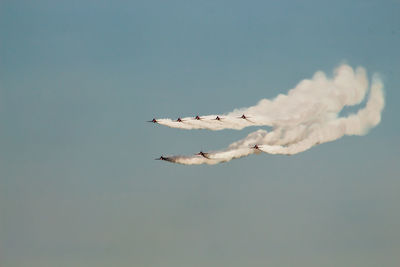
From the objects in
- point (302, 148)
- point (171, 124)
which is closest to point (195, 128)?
point (171, 124)

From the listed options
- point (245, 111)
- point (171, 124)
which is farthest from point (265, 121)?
point (171, 124)

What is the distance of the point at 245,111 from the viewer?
7244 inches

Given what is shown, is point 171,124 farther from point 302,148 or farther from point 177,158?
point 302,148

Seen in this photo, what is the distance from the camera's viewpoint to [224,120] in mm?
183625

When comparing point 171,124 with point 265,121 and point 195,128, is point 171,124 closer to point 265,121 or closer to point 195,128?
point 195,128

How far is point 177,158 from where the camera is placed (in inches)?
7298

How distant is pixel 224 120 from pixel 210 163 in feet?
24.3

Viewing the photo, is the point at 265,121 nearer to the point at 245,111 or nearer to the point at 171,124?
the point at 245,111

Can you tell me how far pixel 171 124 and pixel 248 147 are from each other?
13.0 m

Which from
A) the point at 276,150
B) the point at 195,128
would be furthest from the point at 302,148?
the point at 195,128

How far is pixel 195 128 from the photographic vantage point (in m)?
185

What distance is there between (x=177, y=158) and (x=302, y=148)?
20.2 metres

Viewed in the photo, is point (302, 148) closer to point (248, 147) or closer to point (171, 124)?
point (248, 147)

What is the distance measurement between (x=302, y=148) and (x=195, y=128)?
17.5 metres
